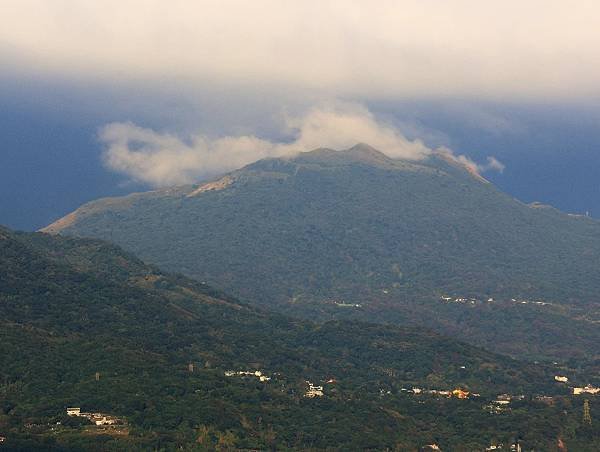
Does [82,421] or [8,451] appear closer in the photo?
[8,451]

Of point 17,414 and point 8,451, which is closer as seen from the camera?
point 8,451

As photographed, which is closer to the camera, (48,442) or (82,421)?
(48,442)

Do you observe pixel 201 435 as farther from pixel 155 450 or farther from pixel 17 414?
pixel 17 414

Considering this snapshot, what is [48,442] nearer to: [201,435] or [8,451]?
[8,451]

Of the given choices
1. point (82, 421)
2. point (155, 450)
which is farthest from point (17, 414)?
point (155, 450)

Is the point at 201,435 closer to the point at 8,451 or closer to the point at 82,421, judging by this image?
Result: the point at 82,421

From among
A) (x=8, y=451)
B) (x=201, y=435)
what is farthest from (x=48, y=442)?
(x=201, y=435)

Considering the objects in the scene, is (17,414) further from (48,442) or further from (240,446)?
(240,446)
